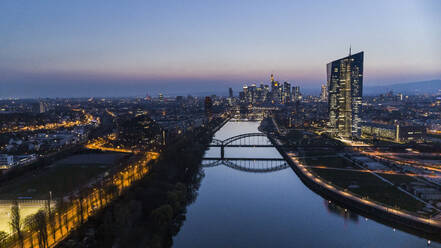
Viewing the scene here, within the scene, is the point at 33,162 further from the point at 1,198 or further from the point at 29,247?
the point at 29,247

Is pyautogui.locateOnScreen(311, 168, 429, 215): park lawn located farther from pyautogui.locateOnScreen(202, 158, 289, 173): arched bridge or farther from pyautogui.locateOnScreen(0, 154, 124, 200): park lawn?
pyautogui.locateOnScreen(0, 154, 124, 200): park lawn

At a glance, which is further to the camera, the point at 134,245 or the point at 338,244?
the point at 338,244

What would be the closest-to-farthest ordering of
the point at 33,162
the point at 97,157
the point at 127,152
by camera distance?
the point at 33,162
the point at 97,157
the point at 127,152

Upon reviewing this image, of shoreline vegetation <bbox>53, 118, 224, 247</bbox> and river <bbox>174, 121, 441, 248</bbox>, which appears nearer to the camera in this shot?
shoreline vegetation <bbox>53, 118, 224, 247</bbox>

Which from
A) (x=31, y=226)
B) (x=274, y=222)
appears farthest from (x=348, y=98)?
(x=31, y=226)

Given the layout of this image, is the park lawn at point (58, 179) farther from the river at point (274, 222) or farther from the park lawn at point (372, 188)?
the park lawn at point (372, 188)

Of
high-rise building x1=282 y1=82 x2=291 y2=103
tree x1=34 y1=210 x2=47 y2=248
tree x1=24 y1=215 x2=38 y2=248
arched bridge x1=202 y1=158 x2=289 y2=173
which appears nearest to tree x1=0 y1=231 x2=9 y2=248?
tree x1=24 y1=215 x2=38 y2=248

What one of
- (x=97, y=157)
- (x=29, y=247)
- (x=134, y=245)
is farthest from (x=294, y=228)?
(x=97, y=157)
